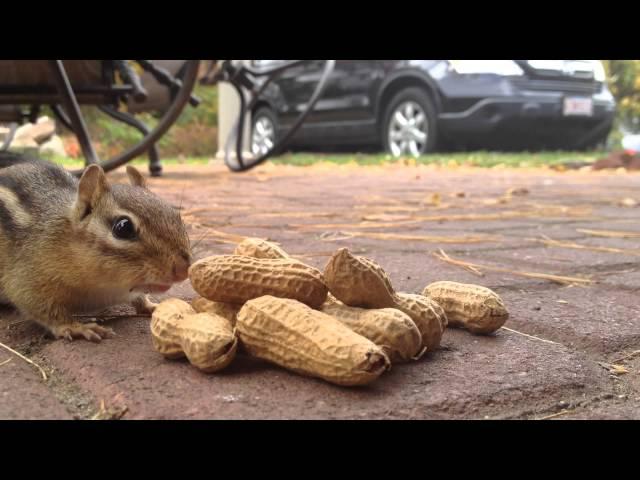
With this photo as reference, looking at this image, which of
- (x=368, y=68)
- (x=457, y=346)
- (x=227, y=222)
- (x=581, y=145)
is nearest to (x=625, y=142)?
(x=581, y=145)

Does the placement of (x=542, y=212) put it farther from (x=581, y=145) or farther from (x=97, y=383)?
(x=581, y=145)

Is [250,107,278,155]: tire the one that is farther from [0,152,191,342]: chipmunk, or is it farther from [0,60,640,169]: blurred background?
[0,152,191,342]: chipmunk

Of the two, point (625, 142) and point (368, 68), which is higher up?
point (368, 68)

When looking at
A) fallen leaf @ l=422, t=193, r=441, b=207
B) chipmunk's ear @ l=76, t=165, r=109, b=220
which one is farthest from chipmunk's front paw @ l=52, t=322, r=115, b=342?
fallen leaf @ l=422, t=193, r=441, b=207

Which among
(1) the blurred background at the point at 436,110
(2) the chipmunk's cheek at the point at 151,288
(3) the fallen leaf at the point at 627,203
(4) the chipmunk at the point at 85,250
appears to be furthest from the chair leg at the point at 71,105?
(1) the blurred background at the point at 436,110

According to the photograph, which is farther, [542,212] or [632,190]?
[632,190]

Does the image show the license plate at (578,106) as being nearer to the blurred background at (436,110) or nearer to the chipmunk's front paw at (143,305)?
the blurred background at (436,110)
